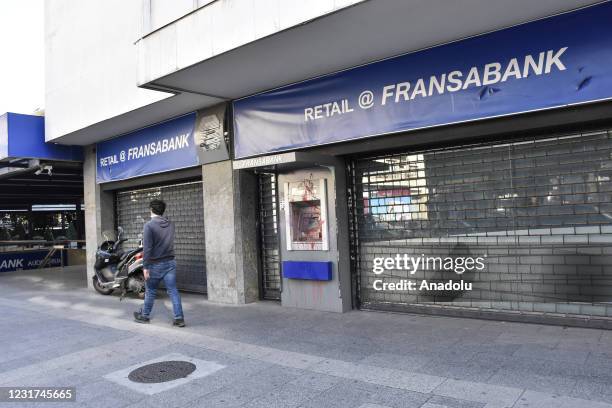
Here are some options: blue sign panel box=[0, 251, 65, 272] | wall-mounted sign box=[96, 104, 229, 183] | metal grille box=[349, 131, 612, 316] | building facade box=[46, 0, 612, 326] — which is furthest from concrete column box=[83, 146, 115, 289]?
metal grille box=[349, 131, 612, 316]

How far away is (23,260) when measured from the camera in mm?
16594

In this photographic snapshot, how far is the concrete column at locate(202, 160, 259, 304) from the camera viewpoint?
7988 mm

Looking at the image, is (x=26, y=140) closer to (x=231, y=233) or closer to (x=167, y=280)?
(x=231, y=233)

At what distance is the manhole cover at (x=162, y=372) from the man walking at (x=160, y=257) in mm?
1584

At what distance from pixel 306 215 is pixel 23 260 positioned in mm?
13608

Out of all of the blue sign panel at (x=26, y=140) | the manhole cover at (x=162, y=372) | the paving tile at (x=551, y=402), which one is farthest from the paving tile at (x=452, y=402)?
the blue sign panel at (x=26, y=140)

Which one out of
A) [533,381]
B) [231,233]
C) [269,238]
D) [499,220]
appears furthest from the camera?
[269,238]

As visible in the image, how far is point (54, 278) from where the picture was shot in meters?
13.8

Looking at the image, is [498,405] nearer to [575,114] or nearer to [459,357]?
[459,357]

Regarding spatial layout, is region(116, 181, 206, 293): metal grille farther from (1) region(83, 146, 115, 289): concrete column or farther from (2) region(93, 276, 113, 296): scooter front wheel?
(2) region(93, 276, 113, 296): scooter front wheel

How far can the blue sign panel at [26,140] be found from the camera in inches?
396

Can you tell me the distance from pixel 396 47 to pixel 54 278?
12.3m

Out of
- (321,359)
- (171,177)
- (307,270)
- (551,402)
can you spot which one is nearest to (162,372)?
(321,359)

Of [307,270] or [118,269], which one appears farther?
[118,269]
